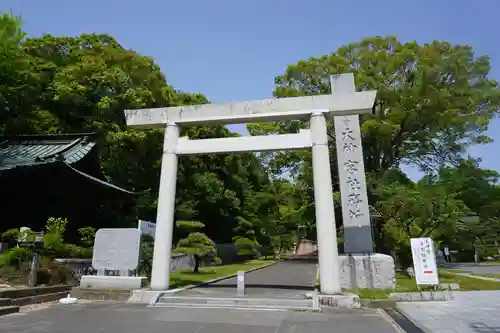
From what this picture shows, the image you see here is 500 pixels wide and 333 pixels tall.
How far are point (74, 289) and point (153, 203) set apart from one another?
1007 cm

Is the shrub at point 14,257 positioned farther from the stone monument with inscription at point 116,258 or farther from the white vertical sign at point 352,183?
the white vertical sign at point 352,183

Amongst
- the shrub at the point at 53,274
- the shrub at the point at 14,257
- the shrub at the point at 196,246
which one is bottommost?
the shrub at the point at 53,274

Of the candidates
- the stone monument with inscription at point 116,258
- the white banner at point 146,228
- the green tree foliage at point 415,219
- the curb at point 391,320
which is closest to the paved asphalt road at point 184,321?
the curb at point 391,320

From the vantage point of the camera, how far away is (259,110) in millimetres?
11781

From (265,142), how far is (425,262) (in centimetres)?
621

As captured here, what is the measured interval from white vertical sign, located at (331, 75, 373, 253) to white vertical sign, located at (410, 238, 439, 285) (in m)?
1.46

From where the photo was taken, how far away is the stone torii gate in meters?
10.4

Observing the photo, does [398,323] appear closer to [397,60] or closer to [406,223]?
→ [406,223]

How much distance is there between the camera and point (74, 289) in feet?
37.1

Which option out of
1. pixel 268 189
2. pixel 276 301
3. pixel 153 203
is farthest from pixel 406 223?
pixel 268 189

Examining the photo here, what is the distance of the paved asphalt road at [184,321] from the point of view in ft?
23.1

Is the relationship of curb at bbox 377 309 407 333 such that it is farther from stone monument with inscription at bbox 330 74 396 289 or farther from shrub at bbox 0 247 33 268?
shrub at bbox 0 247 33 268

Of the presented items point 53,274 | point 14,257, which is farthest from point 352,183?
point 14,257

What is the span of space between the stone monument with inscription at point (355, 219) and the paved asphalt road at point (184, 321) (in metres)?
2.47
